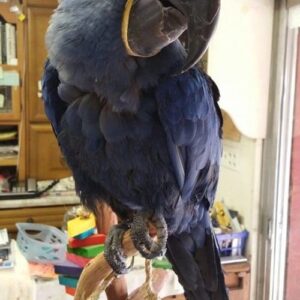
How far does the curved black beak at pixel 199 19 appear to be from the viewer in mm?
685

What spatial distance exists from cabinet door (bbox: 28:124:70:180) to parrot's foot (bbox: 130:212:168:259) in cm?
178

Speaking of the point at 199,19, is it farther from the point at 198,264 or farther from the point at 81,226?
the point at 81,226

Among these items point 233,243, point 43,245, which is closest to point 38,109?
point 43,245

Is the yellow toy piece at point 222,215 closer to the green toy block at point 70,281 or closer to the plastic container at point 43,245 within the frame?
the plastic container at point 43,245

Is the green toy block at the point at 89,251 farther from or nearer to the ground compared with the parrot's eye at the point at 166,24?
nearer to the ground

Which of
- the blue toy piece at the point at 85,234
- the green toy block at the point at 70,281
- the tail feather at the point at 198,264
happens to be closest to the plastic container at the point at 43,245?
the green toy block at the point at 70,281

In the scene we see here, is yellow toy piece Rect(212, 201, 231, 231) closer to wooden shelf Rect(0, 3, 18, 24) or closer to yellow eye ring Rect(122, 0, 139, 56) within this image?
yellow eye ring Rect(122, 0, 139, 56)

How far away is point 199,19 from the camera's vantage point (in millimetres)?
694

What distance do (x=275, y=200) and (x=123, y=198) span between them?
93cm

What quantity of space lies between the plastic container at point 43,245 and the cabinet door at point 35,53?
0.98m

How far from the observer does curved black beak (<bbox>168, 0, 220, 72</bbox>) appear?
69 cm

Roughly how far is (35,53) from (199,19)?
2.04 m

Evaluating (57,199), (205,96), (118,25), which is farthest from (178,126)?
(57,199)

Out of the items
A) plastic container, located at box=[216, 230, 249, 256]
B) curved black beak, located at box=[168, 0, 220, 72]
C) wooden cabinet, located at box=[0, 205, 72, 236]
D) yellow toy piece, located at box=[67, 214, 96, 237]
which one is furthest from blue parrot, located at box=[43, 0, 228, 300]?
wooden cabinet, located at box=[0, 205, 72, 236]
